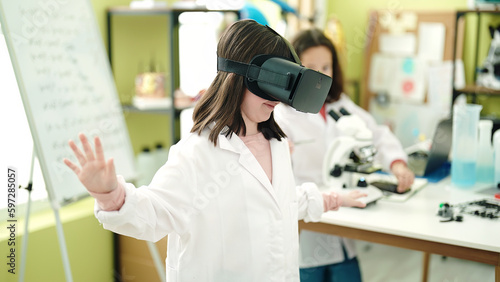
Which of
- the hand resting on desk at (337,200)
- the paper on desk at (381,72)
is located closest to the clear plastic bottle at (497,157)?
the hand resting on desk at (337,200)

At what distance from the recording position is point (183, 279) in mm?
1214

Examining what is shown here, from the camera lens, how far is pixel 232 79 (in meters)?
1.20

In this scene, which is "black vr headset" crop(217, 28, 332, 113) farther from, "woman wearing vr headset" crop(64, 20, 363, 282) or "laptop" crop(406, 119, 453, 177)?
"laptop" crop(406, 119, 453, 177)

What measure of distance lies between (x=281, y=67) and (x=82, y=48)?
4.21 ft

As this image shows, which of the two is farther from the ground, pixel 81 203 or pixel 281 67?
pixel 281 67

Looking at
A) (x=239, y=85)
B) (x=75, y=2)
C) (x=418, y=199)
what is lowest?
(x=418, y=199)

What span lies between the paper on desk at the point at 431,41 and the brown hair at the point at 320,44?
1902mm

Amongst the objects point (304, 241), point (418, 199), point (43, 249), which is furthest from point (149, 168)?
point (418, 199)

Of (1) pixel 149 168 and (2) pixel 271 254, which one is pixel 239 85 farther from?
(1) pixel 149 168

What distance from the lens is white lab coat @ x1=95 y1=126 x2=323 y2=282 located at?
1.15m

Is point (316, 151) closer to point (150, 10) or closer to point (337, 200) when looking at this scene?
point (337, 200)

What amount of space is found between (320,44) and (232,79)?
0.91 m

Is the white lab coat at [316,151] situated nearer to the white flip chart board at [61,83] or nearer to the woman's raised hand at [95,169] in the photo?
the white flip chart board at [61,83]

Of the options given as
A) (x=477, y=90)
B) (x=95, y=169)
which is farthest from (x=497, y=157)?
(x=95, y=169)
